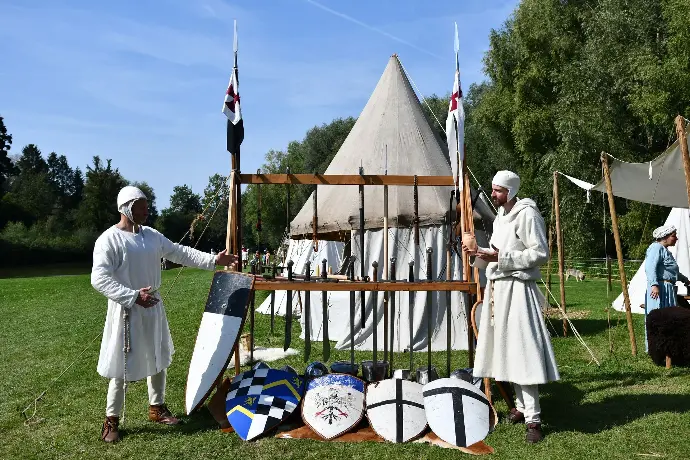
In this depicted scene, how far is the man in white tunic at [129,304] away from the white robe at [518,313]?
7.09ft

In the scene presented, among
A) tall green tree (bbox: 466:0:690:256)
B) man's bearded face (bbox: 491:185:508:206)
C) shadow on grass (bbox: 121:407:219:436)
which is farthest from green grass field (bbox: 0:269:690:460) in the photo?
tall green tree (bbox: 466:0:690:256)

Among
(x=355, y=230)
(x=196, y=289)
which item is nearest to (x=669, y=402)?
(x=355, y=230)

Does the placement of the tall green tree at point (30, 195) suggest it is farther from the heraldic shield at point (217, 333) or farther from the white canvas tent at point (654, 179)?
the heraldic shield at point (217, 333)

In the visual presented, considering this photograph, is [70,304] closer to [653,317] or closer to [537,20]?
[653,317]

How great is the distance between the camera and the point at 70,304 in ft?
45.6

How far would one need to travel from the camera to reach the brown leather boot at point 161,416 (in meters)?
4.27

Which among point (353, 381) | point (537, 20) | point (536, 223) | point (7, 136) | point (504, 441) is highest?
point (7, 136)

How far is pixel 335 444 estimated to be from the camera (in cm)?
384

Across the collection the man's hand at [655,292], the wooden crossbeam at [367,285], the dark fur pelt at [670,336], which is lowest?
the dark fur pelt at [670,336]

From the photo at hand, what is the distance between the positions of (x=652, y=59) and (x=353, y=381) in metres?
14.5

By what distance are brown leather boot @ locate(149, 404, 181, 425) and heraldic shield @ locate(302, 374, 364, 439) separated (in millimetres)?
929

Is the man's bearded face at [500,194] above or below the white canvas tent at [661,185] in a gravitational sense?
below

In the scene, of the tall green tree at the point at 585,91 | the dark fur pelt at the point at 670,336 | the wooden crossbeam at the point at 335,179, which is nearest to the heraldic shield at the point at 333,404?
the wooden crossbeam at the point at 335,179

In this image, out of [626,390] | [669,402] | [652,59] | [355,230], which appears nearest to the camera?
[669,402]
